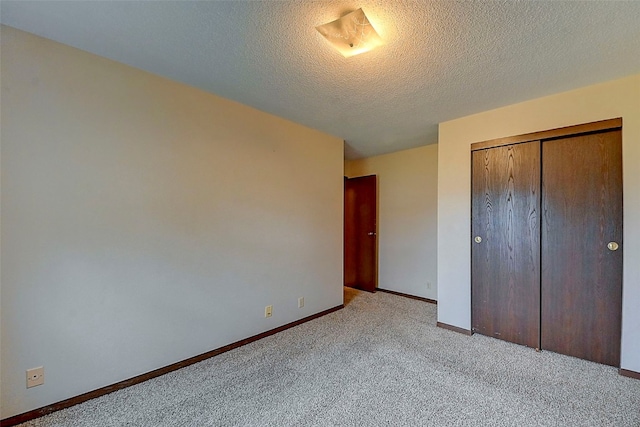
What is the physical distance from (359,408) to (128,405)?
1.50 meters

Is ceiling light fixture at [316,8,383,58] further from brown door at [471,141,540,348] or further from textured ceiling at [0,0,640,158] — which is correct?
brown door at [471,141,540,348]

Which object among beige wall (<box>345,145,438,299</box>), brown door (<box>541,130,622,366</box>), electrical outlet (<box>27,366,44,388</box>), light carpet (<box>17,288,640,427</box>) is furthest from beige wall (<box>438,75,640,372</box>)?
electrical outlet (<box>27,366,44,388</box>)

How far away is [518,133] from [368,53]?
1822mm

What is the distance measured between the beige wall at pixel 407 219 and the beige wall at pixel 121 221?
2200 mm

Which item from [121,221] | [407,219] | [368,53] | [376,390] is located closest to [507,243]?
[407,219]

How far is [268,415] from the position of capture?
5.73 ft

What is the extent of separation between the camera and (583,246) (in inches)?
96.2

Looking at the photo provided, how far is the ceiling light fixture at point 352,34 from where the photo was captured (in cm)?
157

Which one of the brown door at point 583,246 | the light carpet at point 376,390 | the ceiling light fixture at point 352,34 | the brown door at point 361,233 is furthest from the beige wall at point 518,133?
the ceiling light fixture at point 352,34

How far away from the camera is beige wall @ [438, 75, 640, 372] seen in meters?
2.19

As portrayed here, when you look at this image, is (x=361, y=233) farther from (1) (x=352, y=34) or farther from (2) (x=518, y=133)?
(1) (x=352, y=34)

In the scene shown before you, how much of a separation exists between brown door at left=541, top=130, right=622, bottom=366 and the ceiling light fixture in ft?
6.73

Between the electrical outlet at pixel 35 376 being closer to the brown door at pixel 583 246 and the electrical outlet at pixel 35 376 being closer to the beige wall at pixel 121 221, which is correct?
the beige wall at pixel 121 221

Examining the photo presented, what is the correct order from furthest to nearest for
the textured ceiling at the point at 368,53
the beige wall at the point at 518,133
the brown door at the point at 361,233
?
the brown door at the point at 361,233 → the beige wall at the point at 518,133 → the textured ceiling at the point at 368,53
